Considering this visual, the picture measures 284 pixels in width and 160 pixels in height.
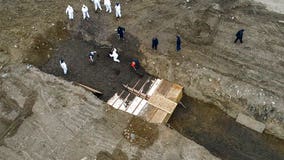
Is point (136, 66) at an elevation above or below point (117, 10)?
below

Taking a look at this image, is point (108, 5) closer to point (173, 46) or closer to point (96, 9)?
point (96, 9)

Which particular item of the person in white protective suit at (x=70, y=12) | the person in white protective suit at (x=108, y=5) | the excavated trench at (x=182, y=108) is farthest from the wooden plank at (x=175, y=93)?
the person in white protective suit at (x=70, y=12)

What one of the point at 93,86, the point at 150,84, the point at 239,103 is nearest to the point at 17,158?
the point at 93,86

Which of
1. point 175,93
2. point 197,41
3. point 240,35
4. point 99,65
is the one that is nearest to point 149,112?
point 175,93

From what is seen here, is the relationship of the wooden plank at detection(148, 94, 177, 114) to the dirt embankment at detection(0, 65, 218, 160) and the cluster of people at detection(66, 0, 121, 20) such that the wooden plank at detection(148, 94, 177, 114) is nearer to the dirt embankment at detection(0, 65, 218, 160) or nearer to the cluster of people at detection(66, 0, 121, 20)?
the dirt embankment at detection(0, 65, 218, 160)

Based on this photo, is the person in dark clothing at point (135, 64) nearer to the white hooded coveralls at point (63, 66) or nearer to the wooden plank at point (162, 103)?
the wooden plank at point (162, 103)

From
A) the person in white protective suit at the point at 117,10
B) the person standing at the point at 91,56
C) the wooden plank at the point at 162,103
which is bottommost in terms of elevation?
the wooden plank at the point at 162,103

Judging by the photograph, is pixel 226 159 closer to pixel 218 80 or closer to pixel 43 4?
pixel 218 80
